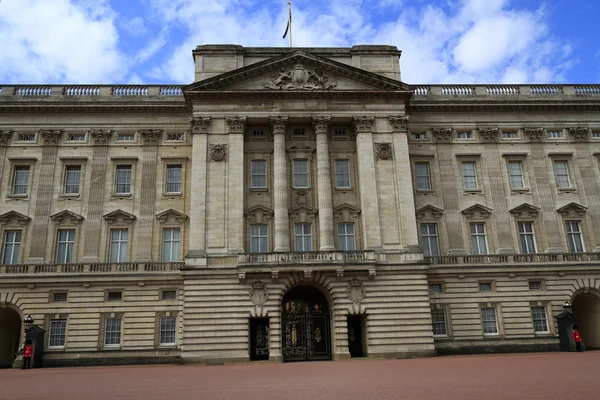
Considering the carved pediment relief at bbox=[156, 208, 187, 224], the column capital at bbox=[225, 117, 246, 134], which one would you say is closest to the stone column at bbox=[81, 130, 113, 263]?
the carved pediment relief at bbox=[156, 208, 187, 224]

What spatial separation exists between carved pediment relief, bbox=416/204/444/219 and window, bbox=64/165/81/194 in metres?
26.1

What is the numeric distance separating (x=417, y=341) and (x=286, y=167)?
1540 centimetres

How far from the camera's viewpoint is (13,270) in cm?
3509

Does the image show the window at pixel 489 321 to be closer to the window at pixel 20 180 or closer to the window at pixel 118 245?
the window at pixel 118 245

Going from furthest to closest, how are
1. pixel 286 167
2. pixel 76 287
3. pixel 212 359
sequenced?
1. pixel 286 167
2. pixel 76 287
3. pixel 212 359

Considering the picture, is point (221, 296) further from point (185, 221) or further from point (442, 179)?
point (442, 179)

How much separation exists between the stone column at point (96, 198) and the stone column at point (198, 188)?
7177 mm

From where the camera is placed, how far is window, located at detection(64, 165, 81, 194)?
37.7 m

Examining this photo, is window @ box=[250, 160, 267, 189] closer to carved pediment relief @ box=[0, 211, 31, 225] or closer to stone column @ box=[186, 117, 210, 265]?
stone column @ box=[186, 117, 210, 265]

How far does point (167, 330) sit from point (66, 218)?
1119cm

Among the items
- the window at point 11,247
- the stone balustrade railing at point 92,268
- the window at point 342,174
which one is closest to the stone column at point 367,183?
the window at point 342,174

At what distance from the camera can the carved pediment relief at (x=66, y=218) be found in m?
36.5

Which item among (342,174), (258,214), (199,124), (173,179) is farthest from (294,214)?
(173,179)

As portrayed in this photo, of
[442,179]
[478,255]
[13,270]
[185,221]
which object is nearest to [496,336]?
[478,255]
